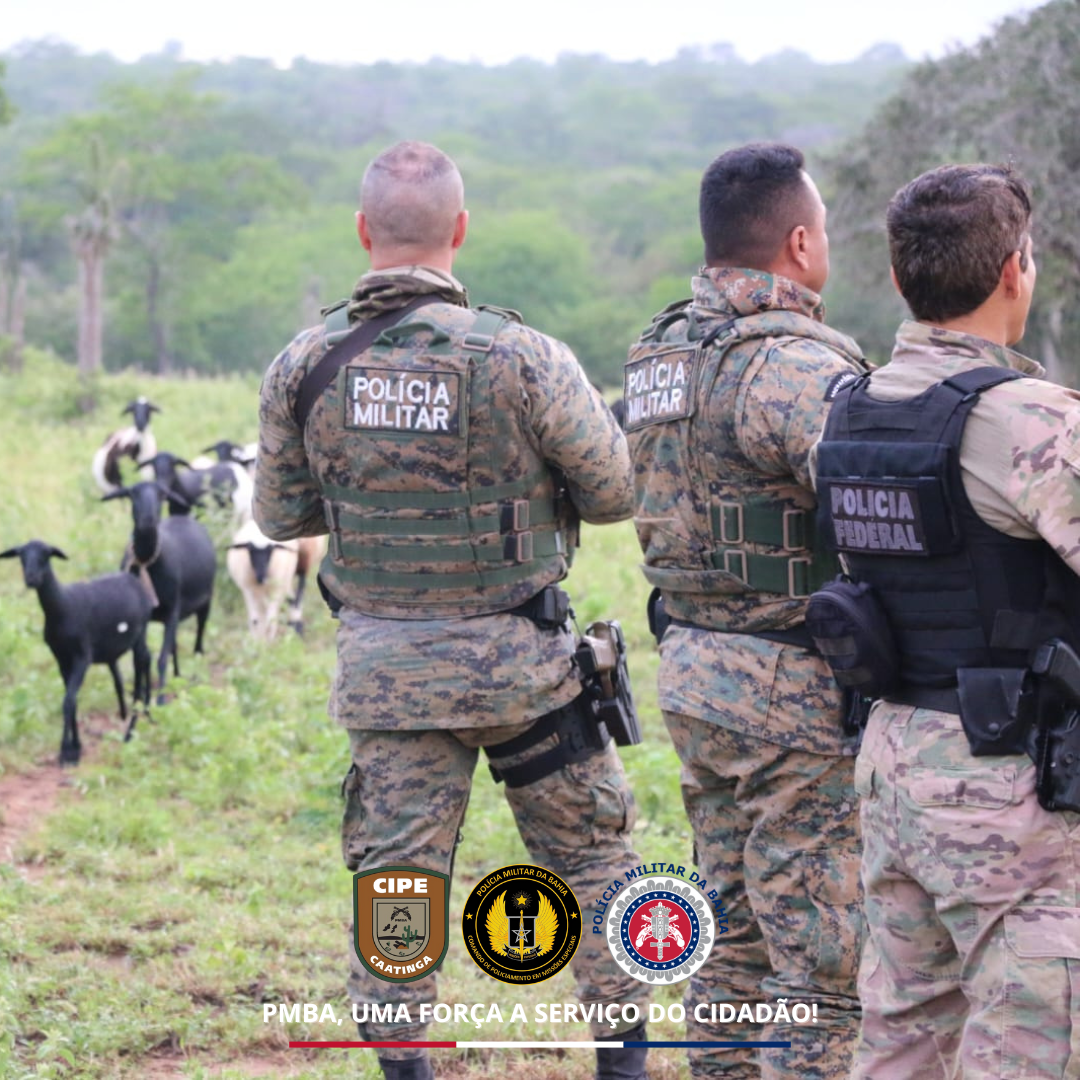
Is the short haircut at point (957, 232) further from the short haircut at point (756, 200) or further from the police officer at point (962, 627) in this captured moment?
the short haircut at point (756, 200)

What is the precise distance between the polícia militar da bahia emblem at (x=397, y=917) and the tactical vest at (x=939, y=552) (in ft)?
4.20

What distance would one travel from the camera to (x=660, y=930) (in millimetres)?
3316

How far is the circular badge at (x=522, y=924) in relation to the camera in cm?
342

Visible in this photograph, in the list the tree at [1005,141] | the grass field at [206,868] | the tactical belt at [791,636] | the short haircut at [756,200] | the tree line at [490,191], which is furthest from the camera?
the tree line at [490,191]

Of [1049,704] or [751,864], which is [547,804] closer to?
[751,864]

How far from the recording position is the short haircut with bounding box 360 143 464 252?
3.37 m

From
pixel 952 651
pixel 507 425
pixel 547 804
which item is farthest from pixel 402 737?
pixel 952 651

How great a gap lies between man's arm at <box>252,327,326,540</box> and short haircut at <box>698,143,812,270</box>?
921 millimetres

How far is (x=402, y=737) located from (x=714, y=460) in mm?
905

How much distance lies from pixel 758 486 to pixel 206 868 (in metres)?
2.94

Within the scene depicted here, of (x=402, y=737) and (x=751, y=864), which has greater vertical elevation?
(x=402, y=737)

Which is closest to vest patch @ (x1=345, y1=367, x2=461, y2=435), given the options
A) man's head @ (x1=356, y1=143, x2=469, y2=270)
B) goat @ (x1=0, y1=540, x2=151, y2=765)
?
man's head @ (x1=356, y1=143, x2=469, y2=270)

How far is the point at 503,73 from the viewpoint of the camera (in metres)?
143

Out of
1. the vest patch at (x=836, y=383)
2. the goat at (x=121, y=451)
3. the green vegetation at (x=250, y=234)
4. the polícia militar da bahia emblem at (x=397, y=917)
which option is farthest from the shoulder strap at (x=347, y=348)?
the green vegetation at (x=250, y=234)
